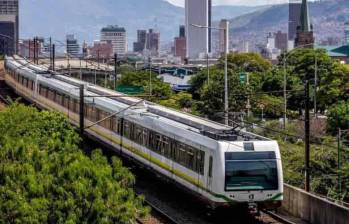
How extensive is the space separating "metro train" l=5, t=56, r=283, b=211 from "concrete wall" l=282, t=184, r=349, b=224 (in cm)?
140

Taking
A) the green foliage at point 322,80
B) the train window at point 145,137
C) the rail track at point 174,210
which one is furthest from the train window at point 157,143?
the green foliage at point 322,80

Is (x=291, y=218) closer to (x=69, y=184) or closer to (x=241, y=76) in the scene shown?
(x=69, y=184)

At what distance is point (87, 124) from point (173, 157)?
42.5 ft

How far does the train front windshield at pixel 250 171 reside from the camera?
74.8 feet

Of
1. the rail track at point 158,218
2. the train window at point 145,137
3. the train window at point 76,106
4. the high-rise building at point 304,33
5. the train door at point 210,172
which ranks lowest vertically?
the rail track at point 158,218

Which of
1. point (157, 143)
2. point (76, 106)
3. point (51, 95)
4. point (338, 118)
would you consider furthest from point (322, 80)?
point (157, 143)

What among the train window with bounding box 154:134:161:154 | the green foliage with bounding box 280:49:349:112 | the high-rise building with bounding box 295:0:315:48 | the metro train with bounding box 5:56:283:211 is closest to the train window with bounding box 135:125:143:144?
the metro train with bounding box 5:56:283:211

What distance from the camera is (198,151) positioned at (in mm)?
24266

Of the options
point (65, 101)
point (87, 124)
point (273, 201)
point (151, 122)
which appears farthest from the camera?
point (65, 101)

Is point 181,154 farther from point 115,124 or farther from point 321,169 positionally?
point 115,124

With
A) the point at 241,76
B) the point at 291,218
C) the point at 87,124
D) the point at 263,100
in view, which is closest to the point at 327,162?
the point at 291,218

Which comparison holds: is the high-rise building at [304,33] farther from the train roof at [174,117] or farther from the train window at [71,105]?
the train window at [71,105]

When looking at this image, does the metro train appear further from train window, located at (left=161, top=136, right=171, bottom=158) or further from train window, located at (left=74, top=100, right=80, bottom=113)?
train window, located at (left=74, top=100, right=80, bottom=113)

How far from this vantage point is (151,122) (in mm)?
29156
